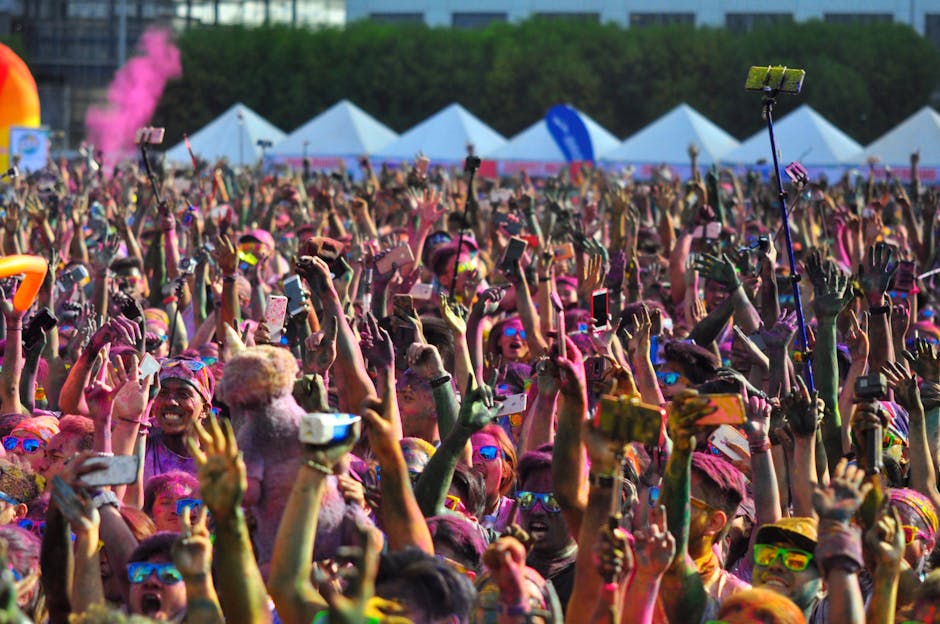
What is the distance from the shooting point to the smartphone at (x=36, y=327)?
7.41m

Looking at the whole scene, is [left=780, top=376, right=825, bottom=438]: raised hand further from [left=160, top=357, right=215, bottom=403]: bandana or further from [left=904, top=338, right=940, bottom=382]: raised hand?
[left=160, top=357, right=215, bottom=403]: bandana

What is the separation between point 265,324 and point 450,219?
7715mm

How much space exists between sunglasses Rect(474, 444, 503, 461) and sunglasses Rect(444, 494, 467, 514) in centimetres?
51

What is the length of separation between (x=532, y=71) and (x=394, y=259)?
4361cm

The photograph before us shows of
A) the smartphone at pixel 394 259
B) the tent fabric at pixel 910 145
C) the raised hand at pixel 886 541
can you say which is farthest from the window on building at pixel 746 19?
the raised hand at pixel 886 541

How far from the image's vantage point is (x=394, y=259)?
8047 mm

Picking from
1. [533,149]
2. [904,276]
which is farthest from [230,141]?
[904,276]

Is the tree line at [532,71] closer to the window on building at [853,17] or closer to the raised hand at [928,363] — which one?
the window on building at [853,17]

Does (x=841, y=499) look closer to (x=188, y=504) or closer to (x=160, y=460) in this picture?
(x=188, y=504)

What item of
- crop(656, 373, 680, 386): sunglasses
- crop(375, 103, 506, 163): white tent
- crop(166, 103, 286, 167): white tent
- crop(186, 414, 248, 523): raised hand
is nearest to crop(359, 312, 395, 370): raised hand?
crop(186, 414, 248, 523): raised hand

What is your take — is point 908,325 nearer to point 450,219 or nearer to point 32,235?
point 450,219

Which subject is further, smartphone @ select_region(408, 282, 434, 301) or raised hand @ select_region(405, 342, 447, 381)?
smartphone @ select_region(408, 282, 434, 301)

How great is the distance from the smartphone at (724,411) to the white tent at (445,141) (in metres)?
26.3

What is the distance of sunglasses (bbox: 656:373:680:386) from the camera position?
6914 millimetres
